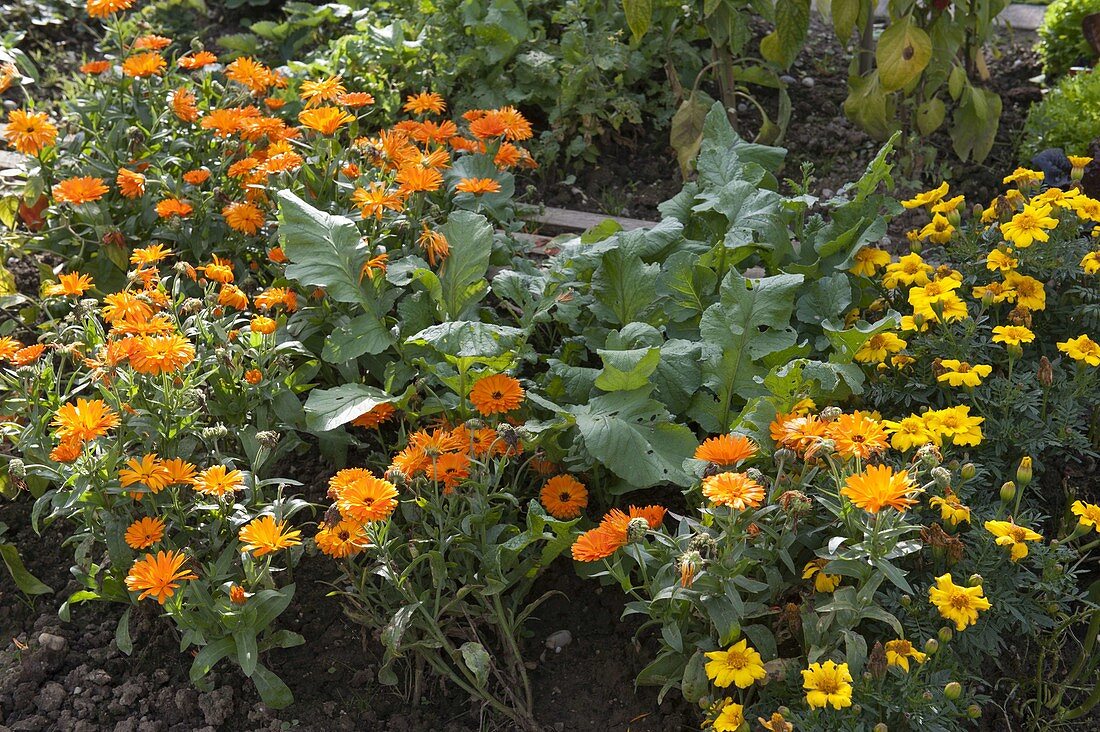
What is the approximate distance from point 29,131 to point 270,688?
1.78 meters

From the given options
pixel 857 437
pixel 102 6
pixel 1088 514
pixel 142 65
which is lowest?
pixel 1088 514

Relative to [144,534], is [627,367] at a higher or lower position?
higher

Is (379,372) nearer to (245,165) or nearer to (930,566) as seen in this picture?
(245,165)

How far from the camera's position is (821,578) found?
1977 mm

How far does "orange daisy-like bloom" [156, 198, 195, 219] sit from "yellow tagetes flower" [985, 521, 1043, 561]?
216 centimetres

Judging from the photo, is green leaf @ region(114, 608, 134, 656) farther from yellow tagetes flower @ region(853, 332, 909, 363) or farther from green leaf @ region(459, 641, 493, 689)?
yellow tagetes flower @ region(853, 332, 909, 363)

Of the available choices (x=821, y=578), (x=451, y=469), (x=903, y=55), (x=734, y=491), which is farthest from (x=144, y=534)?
(x=903, y=55)

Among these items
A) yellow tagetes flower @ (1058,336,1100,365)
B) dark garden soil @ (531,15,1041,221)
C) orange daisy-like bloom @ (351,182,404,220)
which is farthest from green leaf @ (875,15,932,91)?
orange daisy-like bloom @ (351,182,404,220)

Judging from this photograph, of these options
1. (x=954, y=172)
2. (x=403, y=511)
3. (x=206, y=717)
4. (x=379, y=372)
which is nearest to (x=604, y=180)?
(x=954, y=172)

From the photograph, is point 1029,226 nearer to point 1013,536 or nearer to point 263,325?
point 1013,536

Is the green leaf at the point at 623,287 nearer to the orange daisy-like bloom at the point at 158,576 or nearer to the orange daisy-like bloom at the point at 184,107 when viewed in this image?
the orange daisy-like bloom at the point at 158,576

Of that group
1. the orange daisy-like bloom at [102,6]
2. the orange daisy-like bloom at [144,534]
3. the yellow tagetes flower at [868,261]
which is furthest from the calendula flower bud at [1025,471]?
the orange daisy-like bloom at [102,6]

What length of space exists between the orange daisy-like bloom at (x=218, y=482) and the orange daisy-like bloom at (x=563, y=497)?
651 millimetres

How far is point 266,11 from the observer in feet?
17.1
